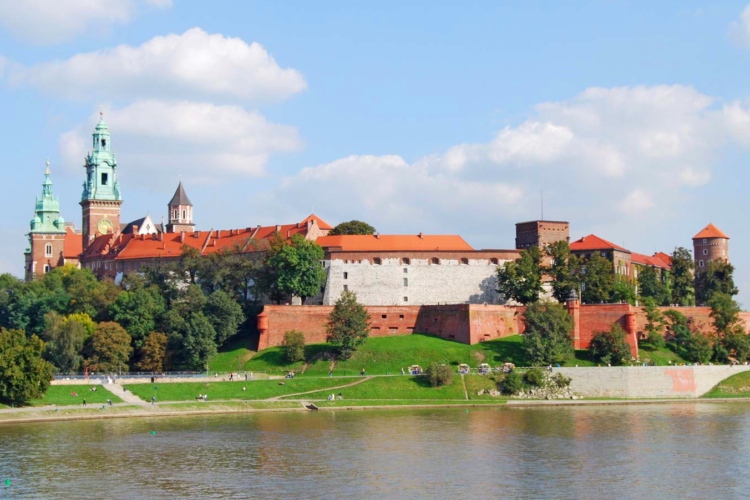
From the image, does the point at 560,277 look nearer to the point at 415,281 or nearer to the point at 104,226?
the point at 415,281

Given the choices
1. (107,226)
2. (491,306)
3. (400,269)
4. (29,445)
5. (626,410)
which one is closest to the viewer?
(29,445)

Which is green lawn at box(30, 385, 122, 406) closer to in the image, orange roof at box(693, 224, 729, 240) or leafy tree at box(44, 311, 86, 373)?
Result: leafy tree at box(44, 311, 86, 373)

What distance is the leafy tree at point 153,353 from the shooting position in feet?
219

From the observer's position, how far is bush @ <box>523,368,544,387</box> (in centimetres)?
6359

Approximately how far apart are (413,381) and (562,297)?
17.7 metres

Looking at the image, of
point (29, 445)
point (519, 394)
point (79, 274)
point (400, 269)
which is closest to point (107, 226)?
point (79, 274)

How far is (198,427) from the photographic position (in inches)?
1991

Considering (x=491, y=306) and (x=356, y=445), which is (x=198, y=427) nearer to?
(x=356, y=445)

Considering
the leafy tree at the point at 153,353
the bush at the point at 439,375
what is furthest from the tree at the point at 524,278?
the leafy tree at the point at 153,353

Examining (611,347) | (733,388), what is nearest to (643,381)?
(611,347)

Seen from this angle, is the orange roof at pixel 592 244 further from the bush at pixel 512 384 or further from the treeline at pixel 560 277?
the bush at pixel 512 384

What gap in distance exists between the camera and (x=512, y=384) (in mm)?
63344

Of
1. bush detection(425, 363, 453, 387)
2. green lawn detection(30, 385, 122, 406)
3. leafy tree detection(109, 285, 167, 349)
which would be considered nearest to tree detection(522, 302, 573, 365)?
bush detection(425, 363, 453, 387)

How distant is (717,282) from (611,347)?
82.0 feet
